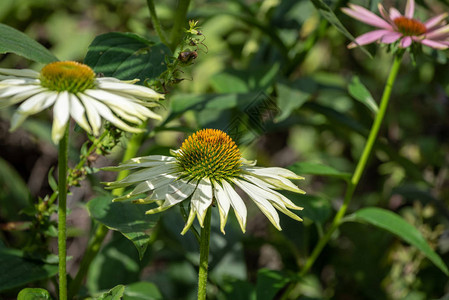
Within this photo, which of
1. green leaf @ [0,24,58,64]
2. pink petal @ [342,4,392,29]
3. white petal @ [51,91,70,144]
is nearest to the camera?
white petal @ [51,91,70,144]

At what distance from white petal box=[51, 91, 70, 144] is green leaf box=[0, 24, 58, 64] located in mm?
248

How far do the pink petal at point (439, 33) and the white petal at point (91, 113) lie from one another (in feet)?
2.19

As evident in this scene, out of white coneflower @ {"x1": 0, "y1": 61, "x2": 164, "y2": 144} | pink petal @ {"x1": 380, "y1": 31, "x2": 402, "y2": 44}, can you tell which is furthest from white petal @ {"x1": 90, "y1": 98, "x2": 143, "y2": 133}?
pink petal @ {"x1": 380, "y1": 31, "x2": 402, "y2": 44}

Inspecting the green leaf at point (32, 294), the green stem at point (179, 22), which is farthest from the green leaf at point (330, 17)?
the green leaf at point (32, 294)

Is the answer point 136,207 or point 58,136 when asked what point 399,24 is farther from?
point 58,136

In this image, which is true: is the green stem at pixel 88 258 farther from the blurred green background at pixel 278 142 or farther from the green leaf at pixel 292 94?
the green leaf at pixel 292 94

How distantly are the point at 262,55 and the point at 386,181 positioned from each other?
0.69 metres

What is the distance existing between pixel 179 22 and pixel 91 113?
0.44m

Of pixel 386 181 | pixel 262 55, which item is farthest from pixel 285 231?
pixel 386 181

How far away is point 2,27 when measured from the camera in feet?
2.64

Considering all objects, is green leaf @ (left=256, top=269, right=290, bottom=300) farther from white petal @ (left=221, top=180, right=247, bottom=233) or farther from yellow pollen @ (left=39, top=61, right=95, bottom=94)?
yellow pollen @ (left=39, top=61, right=95, bottom=94)

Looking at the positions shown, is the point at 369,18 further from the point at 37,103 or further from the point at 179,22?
the point at 37,103

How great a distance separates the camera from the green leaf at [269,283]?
887 mm

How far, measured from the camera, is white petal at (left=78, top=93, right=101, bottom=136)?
49cm
